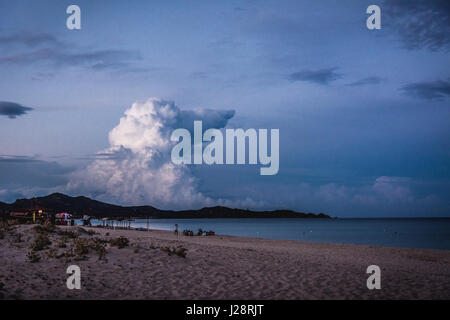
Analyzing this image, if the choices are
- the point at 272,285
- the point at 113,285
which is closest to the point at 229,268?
the point at 272,285

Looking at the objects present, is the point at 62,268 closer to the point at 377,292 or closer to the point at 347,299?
the point at 347,299
